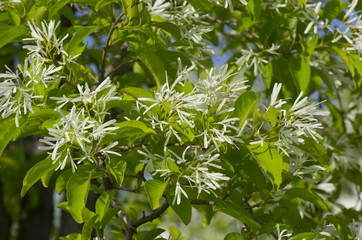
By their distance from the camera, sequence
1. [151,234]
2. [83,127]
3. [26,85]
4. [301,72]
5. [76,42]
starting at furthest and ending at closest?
[301,72] → [151,234] → [76,42] → [26,85] → [83,127]

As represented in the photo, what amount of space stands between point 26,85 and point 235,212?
0.49 m

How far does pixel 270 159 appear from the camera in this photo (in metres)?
0.96

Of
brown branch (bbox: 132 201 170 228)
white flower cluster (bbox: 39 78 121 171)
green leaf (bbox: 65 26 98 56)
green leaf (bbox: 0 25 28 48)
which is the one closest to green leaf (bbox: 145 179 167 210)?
white flower cluster (bbox: 39 78 121 171)

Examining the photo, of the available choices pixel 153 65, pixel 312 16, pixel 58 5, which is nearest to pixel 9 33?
pixel 58 5

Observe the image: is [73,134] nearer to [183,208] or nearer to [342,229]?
[183,208]

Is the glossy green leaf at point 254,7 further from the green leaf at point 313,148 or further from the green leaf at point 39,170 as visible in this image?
the green leaf at point 39,170

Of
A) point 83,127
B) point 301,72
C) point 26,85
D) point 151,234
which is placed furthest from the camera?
point 301,72

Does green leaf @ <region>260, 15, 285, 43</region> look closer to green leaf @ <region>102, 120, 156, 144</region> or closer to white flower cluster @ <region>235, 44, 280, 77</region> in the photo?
white flower cluster @ <region>235, 44, 280, 77</region>

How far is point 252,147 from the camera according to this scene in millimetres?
982

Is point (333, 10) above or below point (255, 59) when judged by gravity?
above

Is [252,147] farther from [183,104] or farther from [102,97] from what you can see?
[102,97]

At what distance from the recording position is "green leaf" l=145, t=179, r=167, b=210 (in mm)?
922

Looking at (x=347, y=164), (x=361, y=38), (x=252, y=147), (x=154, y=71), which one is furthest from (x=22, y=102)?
(x=347, y=164)

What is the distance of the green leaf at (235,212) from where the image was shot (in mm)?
1000
